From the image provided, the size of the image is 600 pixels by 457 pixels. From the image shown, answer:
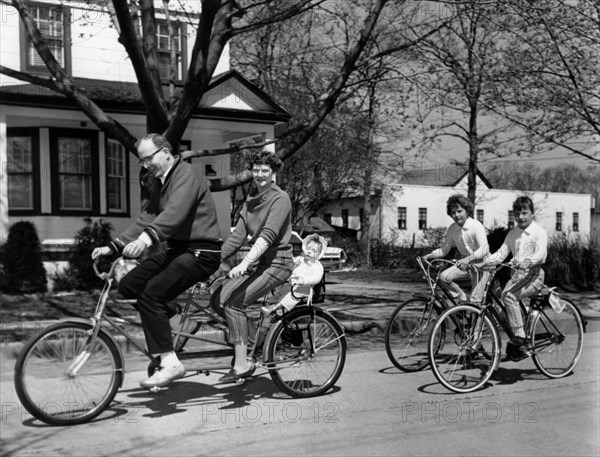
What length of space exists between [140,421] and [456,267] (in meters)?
3.50

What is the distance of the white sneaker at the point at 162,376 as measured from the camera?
548 cm

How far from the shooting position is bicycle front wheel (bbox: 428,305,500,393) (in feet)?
22.0

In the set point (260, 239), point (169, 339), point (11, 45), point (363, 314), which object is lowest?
point (363, 314)

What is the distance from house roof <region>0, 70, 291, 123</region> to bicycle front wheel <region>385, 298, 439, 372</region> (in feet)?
28.9

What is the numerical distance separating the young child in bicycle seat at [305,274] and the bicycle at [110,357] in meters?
0.08

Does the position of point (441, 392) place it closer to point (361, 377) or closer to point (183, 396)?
point (361, 377)

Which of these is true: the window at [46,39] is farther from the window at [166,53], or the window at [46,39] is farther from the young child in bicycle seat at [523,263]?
the young child in bicycle seat at [523,263]

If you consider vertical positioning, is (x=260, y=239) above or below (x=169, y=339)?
above

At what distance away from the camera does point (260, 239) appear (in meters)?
5.89

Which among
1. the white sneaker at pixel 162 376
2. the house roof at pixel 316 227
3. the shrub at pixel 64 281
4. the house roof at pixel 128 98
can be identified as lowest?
the shrub at pixel 64 281

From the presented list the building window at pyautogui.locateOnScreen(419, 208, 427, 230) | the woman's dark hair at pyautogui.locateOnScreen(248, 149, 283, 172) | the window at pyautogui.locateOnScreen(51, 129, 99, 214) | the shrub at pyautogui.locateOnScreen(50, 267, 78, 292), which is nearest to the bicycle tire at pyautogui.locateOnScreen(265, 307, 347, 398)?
the woman's dark hair at pyautogui.locateOnScreen(248, 149, 283, 172)

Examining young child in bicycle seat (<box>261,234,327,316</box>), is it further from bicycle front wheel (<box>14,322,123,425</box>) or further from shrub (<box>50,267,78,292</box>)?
shrub (<box>50,267,78,292</box>)

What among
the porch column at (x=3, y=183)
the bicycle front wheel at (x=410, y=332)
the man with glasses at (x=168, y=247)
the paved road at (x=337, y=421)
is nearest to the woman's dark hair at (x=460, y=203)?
the bicycle front wheel at (x=410, y=332)

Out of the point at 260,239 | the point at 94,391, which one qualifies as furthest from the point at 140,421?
the point at 260,239
